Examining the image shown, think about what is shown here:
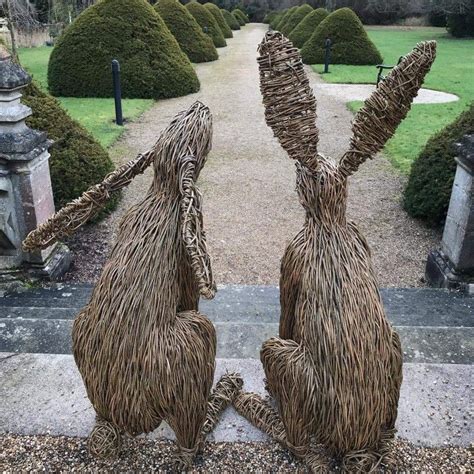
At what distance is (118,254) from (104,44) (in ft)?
44.1

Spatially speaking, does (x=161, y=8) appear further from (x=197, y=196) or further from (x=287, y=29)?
(x=197, y=196)

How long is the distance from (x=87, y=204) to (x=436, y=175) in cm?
513

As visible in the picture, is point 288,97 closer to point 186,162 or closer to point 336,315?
point 186,162

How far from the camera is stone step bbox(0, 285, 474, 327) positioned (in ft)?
13.8

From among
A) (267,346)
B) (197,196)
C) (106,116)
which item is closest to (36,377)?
(267,346)

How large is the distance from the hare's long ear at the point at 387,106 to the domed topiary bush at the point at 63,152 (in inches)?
182

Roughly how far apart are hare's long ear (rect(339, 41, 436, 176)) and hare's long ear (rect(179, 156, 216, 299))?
648 mm

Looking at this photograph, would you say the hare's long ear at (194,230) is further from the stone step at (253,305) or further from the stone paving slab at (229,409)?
the stone step at (253,305)

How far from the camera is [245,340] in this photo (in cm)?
354

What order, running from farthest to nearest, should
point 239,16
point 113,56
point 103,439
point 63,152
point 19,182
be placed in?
point 239,16 < point 113,56 < point 63,152 < point 19,182 < point 103,439

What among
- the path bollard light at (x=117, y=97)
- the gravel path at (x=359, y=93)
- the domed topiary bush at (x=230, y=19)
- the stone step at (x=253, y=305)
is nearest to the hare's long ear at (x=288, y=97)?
the stone step at (x=253, y=305)

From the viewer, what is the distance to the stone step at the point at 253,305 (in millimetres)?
4211

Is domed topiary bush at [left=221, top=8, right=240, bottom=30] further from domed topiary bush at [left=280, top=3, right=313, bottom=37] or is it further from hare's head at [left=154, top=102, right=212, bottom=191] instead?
hare's head at [left=154, top=102, right=212, bottom=191]

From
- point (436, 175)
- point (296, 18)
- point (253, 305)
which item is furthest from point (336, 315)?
point (296, 18)
